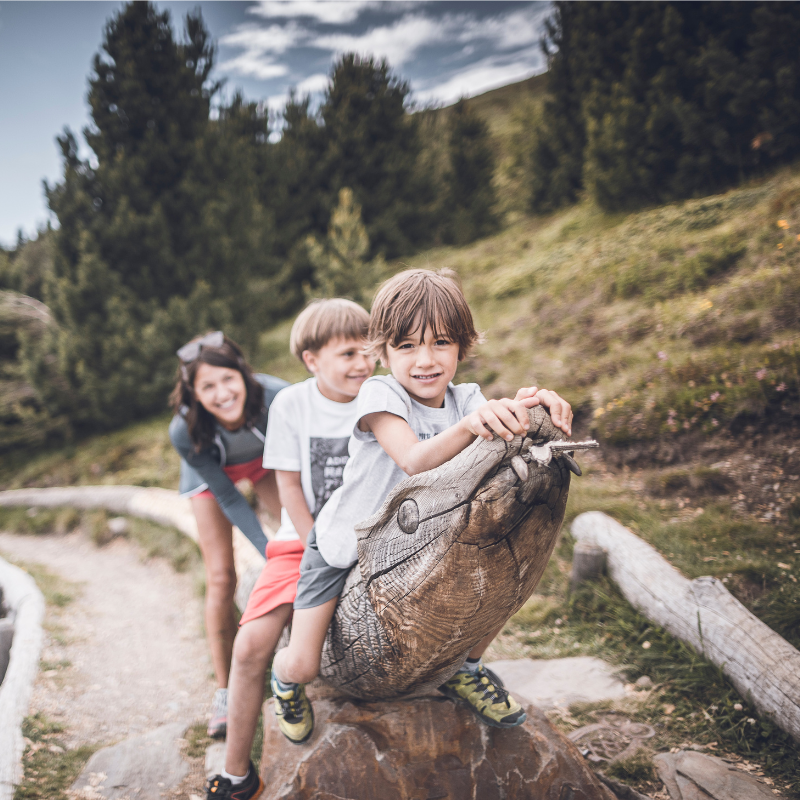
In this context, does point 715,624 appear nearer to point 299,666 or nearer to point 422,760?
point 422,760

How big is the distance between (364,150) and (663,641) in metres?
13.9

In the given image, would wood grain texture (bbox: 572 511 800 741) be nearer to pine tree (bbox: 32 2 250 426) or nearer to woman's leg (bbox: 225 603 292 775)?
woman's leg (bbox: 225 603 292 775)

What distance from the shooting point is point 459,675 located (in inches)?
77.5

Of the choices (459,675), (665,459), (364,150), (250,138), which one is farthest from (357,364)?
(250,138)

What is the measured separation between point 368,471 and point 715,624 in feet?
6.99

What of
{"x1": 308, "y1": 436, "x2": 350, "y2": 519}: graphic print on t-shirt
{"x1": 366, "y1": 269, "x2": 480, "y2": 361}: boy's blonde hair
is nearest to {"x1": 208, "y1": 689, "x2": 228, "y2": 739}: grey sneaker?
{"x1": 308, "y1": 436, "x2": 350, "y2": 519}: graphic print on t-shirt

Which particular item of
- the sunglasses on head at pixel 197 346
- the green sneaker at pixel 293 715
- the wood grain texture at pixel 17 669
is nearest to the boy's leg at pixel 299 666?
the green sneaker at pixel 293 715

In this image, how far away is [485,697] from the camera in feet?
6.22

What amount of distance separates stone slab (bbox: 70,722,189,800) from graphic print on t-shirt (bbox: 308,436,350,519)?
5.56ft

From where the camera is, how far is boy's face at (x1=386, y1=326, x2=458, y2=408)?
1506mm

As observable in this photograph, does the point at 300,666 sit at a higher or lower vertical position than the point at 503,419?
lower

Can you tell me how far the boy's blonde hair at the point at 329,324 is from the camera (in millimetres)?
2176

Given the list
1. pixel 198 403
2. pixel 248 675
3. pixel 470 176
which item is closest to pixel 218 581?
pixel 198 403

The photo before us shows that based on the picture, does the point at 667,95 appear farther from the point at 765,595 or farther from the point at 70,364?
the point at 70,364
